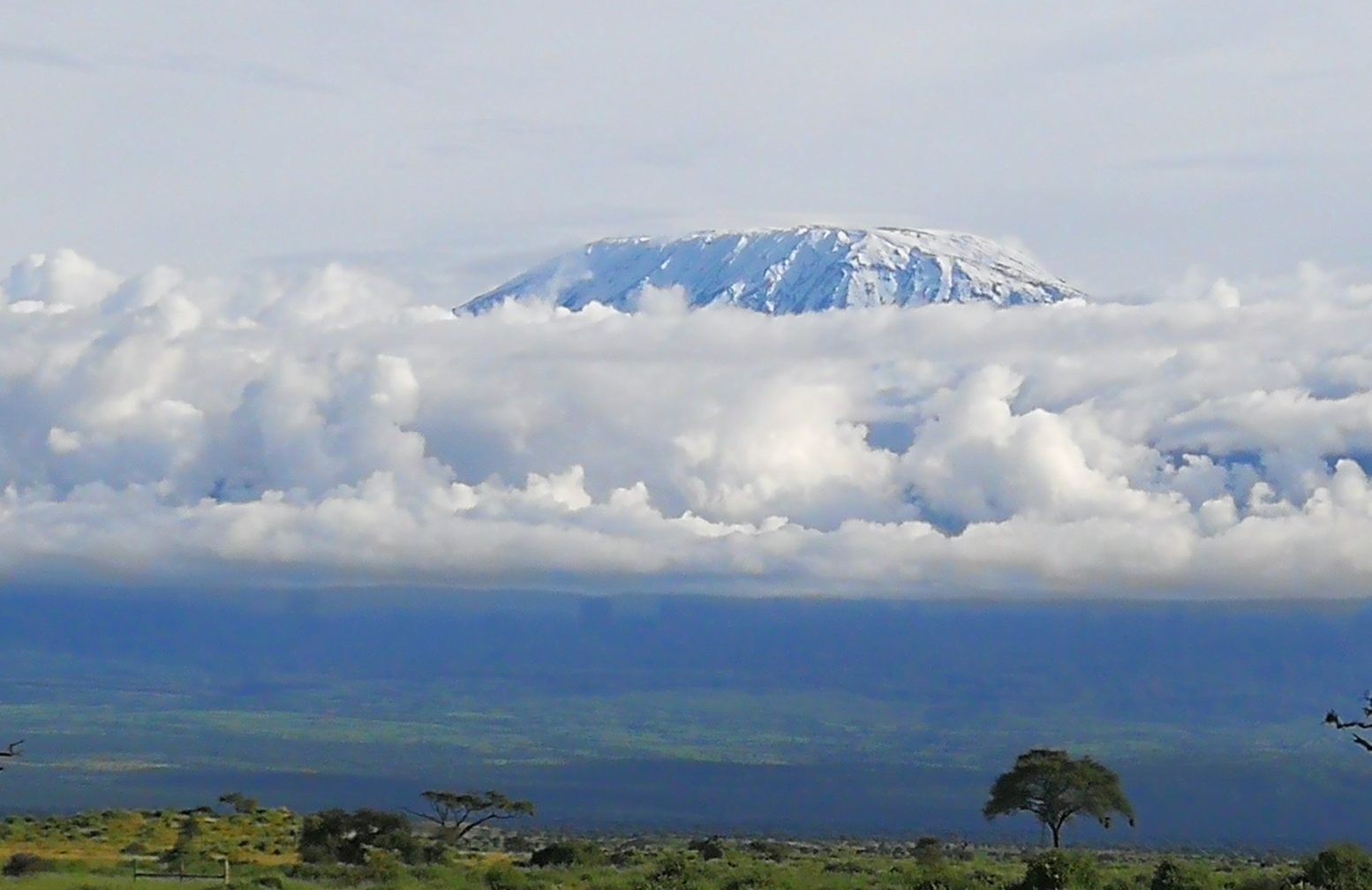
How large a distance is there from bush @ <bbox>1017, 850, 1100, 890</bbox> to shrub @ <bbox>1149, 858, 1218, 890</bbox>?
1780 mm

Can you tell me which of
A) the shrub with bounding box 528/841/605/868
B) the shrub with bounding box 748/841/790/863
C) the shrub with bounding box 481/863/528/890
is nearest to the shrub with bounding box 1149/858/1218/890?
the shrub with bounding box 481/863/528/890

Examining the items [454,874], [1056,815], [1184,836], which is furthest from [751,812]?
[454,874]

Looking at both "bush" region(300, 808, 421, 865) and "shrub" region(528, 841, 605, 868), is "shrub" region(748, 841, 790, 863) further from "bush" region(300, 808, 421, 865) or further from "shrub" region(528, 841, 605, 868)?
"bush" region(300, 808, 421, 865)

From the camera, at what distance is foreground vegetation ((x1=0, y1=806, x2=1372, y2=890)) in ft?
195

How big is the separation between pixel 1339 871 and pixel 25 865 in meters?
43.5

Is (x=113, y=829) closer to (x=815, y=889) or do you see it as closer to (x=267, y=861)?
(x=267, y=861)

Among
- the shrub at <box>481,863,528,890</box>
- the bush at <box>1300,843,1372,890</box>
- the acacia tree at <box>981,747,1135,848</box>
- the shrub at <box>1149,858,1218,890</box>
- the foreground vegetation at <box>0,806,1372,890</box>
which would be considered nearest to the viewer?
the bush at <box>1300,843,1372,890</box>

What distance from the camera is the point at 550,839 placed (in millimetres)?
114500

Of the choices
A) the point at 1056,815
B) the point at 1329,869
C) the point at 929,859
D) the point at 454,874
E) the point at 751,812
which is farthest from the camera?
the point at 751,812

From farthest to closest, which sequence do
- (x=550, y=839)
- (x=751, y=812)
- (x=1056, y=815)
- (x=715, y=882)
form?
(x=751, y=812) → (x=550, y=839) → (x=1056, y=815) → (x=715, y=882)

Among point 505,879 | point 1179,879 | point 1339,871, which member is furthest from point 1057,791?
point 505,879

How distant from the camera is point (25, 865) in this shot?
229 feet

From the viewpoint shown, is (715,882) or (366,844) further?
(366,844)

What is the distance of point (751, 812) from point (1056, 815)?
353 feet
